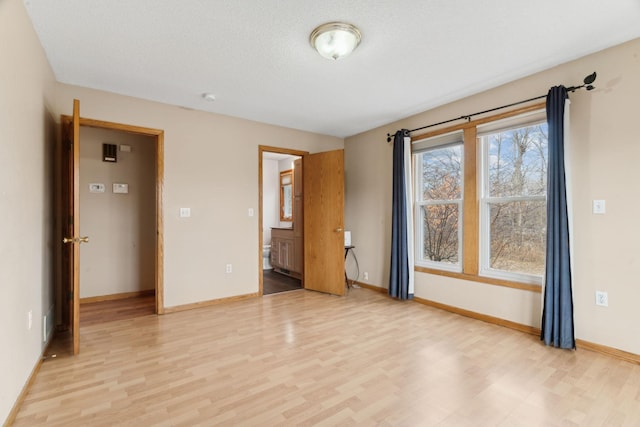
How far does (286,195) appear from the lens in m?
6.68

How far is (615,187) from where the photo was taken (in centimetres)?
248

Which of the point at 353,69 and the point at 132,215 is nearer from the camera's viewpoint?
the point at 353,69

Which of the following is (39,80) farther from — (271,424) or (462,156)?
(462,156)

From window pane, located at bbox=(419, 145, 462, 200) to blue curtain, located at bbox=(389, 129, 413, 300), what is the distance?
0.86 feet

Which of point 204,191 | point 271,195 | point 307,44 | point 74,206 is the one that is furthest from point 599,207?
point 271,195

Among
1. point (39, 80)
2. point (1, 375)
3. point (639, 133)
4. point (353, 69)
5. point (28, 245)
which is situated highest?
point (353, 69)

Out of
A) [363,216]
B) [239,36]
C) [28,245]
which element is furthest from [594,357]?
[28,245]

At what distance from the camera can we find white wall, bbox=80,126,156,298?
407cm

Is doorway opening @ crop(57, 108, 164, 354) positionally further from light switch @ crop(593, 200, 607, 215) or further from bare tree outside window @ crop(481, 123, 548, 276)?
light switch @ crop(593, 200, 607, 215)

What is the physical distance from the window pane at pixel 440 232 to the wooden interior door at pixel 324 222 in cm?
117

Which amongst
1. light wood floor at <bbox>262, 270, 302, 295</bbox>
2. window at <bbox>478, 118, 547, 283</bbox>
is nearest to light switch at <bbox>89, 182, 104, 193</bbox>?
light wood floor at <bbox>262, 270, 302, 295</bbox>

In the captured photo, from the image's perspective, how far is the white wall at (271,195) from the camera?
6785 mm

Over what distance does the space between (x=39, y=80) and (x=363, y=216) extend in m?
4.02

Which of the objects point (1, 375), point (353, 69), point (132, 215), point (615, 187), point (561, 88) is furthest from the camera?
point (132, 215)
